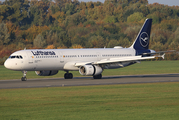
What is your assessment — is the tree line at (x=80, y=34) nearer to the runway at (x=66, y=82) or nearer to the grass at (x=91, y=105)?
the runway at (x=66, y=82)

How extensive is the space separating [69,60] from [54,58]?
211 cm

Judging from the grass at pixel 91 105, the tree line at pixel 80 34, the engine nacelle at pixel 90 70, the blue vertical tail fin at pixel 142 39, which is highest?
the tree line at pixel 80 34

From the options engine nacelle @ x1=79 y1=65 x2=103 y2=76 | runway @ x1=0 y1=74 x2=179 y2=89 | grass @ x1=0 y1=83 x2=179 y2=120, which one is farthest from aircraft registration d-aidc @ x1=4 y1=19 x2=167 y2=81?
grass @ x1=0 y1=83 x2=179 y2=120

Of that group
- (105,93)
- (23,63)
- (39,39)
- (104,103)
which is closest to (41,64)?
(23,63)

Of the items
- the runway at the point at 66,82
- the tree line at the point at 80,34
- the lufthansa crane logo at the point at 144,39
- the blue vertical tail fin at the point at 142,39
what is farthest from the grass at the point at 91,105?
the tree line at the point at 80,34

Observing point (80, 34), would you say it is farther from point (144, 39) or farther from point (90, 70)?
point (90, 70)

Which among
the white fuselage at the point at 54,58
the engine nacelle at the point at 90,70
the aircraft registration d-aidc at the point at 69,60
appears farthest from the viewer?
the engine nacelle at the point at 90,70

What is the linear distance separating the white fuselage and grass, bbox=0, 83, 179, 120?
42.6 feet

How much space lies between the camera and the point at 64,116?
18000 millimetres

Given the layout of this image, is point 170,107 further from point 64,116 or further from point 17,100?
point 17,100

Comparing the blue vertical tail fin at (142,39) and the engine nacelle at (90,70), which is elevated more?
the blue vertical tail fin at (142,39)

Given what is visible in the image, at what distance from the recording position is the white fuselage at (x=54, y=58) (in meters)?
40.8

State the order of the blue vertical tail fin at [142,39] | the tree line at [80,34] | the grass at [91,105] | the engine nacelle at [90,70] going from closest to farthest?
the grass at [91,105] → the engine nacelle at [90,70] → the blue vertical tail fin at [142,39] → the tree line at [80,34]

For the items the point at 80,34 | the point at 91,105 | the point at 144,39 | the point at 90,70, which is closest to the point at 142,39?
the point at 144,39
